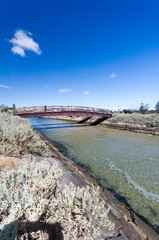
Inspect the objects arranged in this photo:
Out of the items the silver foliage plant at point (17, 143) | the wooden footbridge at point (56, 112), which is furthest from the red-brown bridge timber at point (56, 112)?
the silver foliage plant at point (17, 143)

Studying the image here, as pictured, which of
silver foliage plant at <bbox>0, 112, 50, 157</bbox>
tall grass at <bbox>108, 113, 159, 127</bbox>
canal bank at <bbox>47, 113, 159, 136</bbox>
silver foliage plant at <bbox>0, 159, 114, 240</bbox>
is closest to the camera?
silver foliage plant at <bbox>0, 159, 114, 240</bbox>

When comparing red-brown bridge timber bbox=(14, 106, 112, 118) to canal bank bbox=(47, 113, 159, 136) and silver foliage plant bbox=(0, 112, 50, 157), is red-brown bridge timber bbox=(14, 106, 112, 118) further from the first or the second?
silver foliage plant bbox=(0, 112, 50, 157)

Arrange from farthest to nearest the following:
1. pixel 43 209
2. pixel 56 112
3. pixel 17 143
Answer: pixel 56 112 → pixel 17 143 → pixel 43 209

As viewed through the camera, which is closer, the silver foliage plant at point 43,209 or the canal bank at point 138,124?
the silver foliage plant at point 43,209

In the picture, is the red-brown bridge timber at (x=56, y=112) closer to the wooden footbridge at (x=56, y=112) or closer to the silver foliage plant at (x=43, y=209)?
the wooden footbridge at (x=56, y=112)

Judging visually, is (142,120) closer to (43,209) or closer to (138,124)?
(138,124)

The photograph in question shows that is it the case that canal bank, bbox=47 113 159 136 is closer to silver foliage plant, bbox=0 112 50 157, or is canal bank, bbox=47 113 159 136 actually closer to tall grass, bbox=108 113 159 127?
tall grass, bbox=108 113 159 127

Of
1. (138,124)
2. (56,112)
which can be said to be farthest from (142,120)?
(56,112)

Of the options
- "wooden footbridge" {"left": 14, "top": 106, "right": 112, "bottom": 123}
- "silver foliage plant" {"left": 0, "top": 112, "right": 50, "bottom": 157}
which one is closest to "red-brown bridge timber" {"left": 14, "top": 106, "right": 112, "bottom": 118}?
"wooden footbridge" {"left": 14, "top": 106, "right": 112, "bottom": 123}

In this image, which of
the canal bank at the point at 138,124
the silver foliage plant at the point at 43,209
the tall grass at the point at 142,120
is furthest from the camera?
the tall grass at the point at 142,120

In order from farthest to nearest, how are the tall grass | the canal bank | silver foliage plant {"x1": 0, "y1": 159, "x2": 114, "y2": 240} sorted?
the tall grass < the canal bank < silver foliage plant {"x1": 0, "y1": 159, "x2": 114, "y2": 240}

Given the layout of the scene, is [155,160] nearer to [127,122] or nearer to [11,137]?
[11,137]

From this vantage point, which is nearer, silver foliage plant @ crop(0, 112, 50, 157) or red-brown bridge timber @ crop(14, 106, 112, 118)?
silver foliage plant @ crop(0, 112, 50, 157)

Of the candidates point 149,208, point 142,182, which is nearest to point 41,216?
point 149,208
